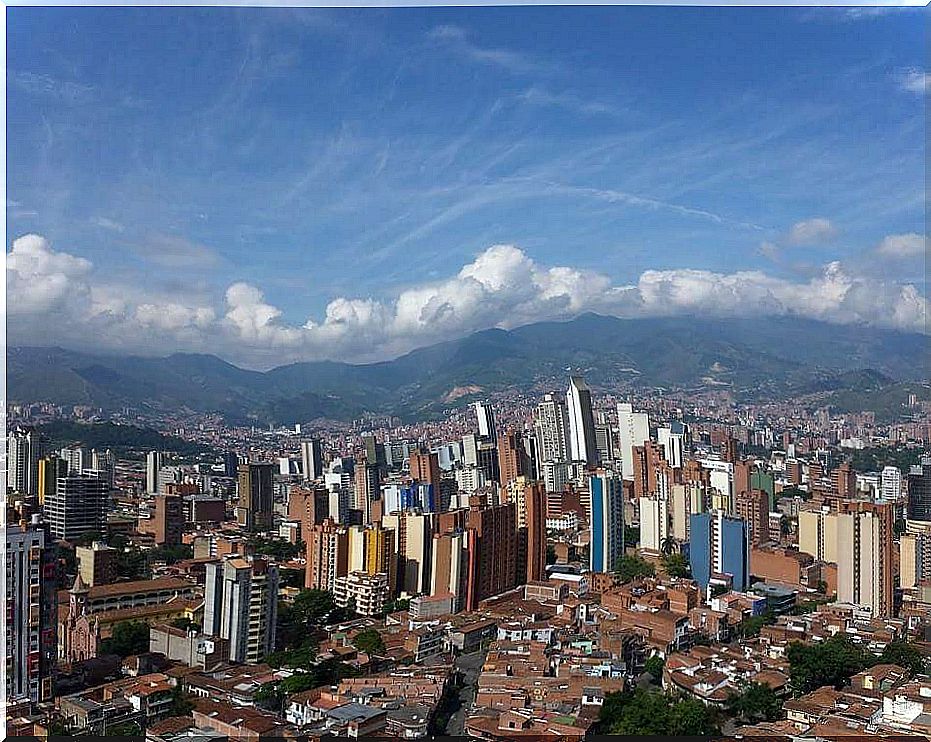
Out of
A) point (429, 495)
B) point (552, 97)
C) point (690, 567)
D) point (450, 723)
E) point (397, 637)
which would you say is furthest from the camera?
point (429, 495)

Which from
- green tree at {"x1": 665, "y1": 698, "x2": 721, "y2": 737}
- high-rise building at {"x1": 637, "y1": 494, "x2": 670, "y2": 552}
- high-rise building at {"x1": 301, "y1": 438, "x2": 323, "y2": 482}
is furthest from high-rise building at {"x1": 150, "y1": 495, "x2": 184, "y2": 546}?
green tree at {"x1": 665, "y1": 698, "x2": 721, "y2": 737}

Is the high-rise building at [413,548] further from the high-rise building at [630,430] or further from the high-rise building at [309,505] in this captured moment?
the high-rise building at [630,430]

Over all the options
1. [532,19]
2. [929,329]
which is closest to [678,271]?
[929,329]

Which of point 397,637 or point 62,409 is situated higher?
point 62,409

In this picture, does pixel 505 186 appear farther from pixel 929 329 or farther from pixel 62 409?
pixel 62 409

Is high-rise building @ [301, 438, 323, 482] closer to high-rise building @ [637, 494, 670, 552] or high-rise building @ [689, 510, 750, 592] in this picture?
high-rise building @ [637, 494, 670, 552]

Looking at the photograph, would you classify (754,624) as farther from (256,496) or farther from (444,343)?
(256,496)
